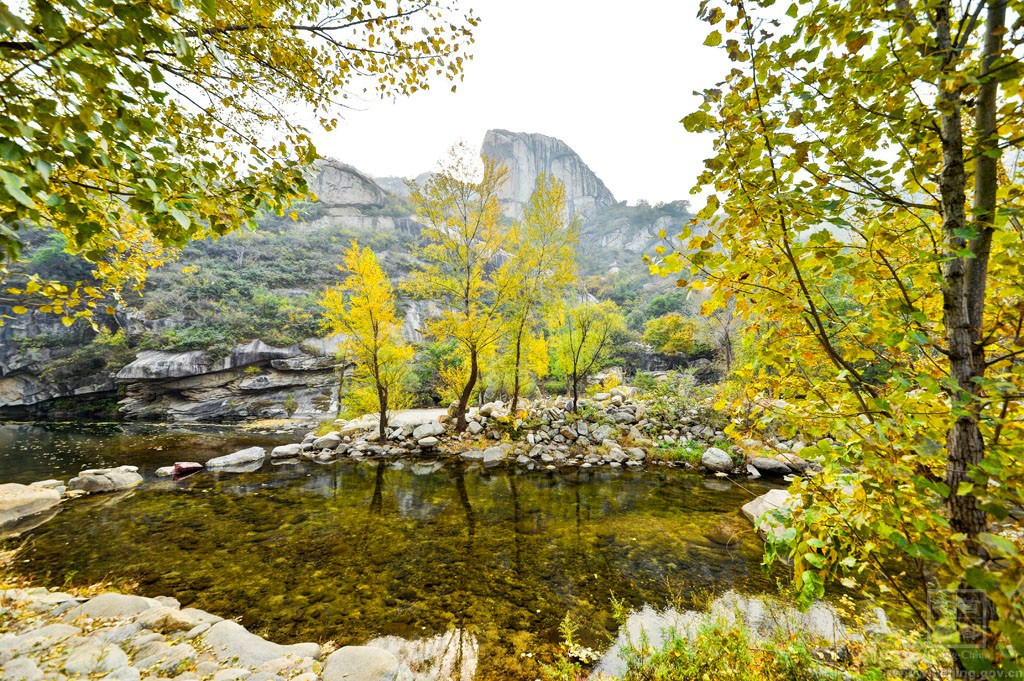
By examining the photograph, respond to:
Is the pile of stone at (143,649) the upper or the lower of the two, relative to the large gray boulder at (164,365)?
upper

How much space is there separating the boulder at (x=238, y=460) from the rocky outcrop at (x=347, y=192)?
5819 cm

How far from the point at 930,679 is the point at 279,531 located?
8215 mm

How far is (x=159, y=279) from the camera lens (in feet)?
108

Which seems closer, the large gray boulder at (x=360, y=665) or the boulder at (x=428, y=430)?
the large gray boulder at (x=360, y=665)

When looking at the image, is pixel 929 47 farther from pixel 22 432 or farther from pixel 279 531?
pixel 22 432

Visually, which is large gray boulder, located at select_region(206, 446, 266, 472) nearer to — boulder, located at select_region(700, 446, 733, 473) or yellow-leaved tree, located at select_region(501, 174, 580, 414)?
yellow-leaved tree, located at select_region(501, 174, 580, 414)

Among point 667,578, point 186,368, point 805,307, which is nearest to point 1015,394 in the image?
point 805,307

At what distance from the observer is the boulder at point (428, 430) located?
13258 mm

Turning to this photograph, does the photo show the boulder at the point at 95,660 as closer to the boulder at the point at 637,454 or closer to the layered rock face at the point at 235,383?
the boulder at the point at 637,454

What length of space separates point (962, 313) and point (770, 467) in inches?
438

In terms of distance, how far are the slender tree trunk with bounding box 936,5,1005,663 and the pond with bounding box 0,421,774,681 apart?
11.5ft

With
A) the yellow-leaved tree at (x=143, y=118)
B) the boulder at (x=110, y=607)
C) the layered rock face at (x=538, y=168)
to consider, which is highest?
the layered rock face at (x=538, y=168)

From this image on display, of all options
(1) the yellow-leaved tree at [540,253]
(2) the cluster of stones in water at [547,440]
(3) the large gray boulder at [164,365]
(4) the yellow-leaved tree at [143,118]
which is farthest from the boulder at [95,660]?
(3) the large gray boulder at [164,365]

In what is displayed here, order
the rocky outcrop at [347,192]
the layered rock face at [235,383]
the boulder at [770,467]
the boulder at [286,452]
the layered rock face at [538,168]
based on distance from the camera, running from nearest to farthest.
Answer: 1. the boulder at [770,467]
2. the boulder at [286,452]
3. the layered rock face at [235,383]
4. the rocky outcrop at [347,192]
5. the layered rock face at [538,168]
